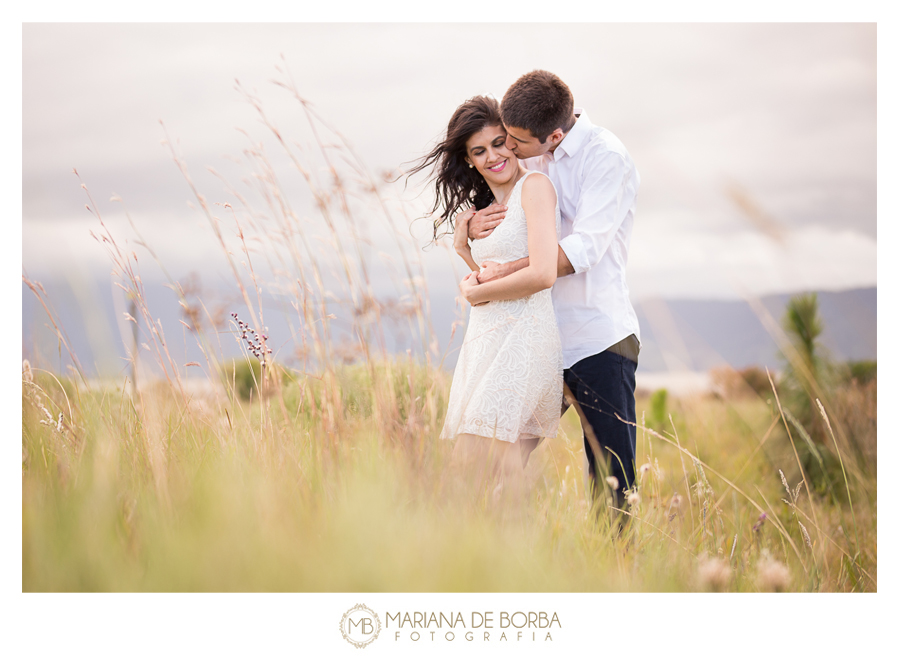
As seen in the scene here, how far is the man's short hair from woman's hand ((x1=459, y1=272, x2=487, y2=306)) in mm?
478

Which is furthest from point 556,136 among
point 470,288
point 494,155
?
point 470,288

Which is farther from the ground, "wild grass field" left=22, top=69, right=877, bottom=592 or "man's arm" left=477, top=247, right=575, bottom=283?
"man's arm" left=477, top=247, right=575, bottom=283

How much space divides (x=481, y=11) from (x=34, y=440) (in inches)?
78.8

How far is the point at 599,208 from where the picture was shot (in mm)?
1766

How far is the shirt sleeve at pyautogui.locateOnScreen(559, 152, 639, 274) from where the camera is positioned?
67.8 inches

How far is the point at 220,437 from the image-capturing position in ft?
5.82

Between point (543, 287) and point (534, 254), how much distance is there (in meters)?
0.10

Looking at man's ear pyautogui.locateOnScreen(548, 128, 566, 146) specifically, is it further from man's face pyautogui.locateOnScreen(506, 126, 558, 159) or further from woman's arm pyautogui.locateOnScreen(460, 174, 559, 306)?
woman's arm pyautogui.locateOnScreen(460, 174, 559, 306)

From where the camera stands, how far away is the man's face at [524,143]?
1.80m

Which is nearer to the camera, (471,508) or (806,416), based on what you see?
(471,508)
